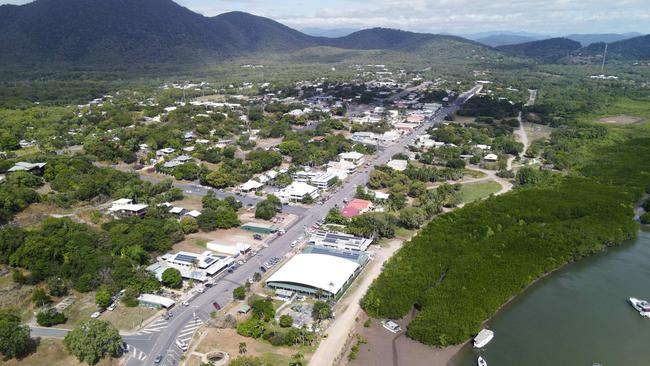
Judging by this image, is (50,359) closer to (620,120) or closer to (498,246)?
(498,246)

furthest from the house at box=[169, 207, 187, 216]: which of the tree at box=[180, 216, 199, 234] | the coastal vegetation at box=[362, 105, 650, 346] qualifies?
the coastal vegetation at box=[362, 105, 650, 346]

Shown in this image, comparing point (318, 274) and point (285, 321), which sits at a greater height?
point (318, 274)

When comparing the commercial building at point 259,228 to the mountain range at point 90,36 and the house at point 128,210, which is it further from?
the mountain range at point 90,36

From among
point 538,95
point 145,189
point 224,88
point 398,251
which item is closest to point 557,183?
point 398,251

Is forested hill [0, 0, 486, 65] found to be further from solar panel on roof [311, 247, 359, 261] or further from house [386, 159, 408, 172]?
solar panel on roof [311, 247, 359, 261]

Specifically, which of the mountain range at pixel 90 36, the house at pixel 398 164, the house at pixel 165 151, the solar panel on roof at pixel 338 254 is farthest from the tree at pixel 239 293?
the mountain range at pixel 90 36

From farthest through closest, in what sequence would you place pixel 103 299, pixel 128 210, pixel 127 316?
pixel 128 210 → pixel 103 299 → pixel 127 316

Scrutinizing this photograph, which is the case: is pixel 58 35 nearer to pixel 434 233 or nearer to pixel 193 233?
pixel 193 233


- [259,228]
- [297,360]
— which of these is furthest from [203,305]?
[259,228]
